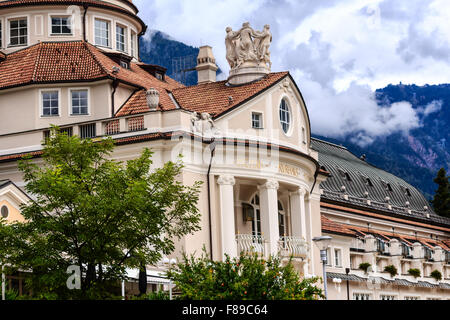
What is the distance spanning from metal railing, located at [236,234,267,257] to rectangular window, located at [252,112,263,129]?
5.62 m

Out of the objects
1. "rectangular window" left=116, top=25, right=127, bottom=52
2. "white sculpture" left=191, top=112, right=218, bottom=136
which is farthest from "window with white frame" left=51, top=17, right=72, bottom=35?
"white sculpture" left=191, top=112, right=218, bottom=136

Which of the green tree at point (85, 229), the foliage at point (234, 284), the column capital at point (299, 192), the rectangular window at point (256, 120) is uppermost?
the rectangular window at point (256, 120)

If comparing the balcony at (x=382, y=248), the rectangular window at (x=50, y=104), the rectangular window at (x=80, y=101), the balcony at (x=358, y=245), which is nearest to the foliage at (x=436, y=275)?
the balcony at (x=382, y=248)

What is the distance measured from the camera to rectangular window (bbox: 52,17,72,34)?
5791 centimetres

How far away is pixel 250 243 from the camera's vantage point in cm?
5031

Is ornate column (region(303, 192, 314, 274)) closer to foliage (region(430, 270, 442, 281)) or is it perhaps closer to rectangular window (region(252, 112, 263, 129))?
rectangular window (region(252, 112, 263, 129))

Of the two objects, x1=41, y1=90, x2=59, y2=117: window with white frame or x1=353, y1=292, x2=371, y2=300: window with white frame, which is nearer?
x1=41, y1=90, x2=59, y2=117: window with white frame

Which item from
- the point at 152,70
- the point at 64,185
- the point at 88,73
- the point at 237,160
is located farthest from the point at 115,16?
the point at 64,185

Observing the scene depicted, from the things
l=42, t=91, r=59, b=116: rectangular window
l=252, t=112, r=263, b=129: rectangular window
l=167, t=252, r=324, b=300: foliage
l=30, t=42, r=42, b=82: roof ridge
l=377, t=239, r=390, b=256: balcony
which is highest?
l=30, t=42, r=42, b=82: roof ridge

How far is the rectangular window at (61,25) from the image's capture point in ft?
190

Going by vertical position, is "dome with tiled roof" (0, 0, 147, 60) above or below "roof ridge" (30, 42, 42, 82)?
above

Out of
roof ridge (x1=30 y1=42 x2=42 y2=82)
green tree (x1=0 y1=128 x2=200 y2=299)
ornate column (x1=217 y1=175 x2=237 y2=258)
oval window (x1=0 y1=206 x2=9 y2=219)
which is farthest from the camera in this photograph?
roof ridge (x1=30 y1=42 x2=42 y2=82)

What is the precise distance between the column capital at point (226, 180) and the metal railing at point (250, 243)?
259cm

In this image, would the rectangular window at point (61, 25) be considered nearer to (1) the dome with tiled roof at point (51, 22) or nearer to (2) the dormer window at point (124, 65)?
(1) the dome with tiled roof at point (51, 22)
